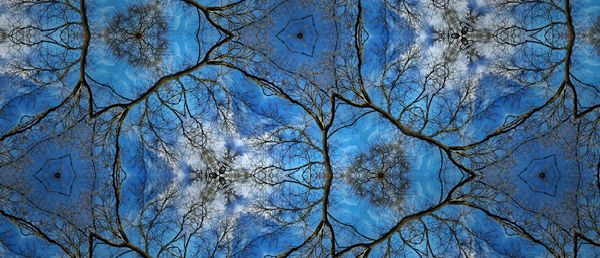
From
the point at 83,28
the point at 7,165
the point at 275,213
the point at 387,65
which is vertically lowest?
the point at 275,213

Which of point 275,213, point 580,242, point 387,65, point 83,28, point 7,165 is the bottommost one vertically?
point 580,242

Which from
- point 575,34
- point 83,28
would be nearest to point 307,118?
point 83,28

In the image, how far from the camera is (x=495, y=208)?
1566 cm

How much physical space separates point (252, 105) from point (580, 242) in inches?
382

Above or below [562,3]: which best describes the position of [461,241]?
below

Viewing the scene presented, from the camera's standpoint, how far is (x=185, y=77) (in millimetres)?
15719

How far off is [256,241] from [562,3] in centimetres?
1052

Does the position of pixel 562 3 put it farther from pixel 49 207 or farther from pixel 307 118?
pixel 49 207

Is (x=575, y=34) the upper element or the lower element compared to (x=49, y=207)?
upper

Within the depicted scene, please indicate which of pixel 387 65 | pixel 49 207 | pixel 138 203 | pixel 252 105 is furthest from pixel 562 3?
pixel 49 207

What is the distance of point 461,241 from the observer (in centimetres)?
1566

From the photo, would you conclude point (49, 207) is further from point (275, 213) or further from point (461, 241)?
point (461, 241)

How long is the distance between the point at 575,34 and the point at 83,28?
1337 centimetres

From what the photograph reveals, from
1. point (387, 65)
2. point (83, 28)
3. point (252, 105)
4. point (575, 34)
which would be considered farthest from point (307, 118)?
point (575, 34)
